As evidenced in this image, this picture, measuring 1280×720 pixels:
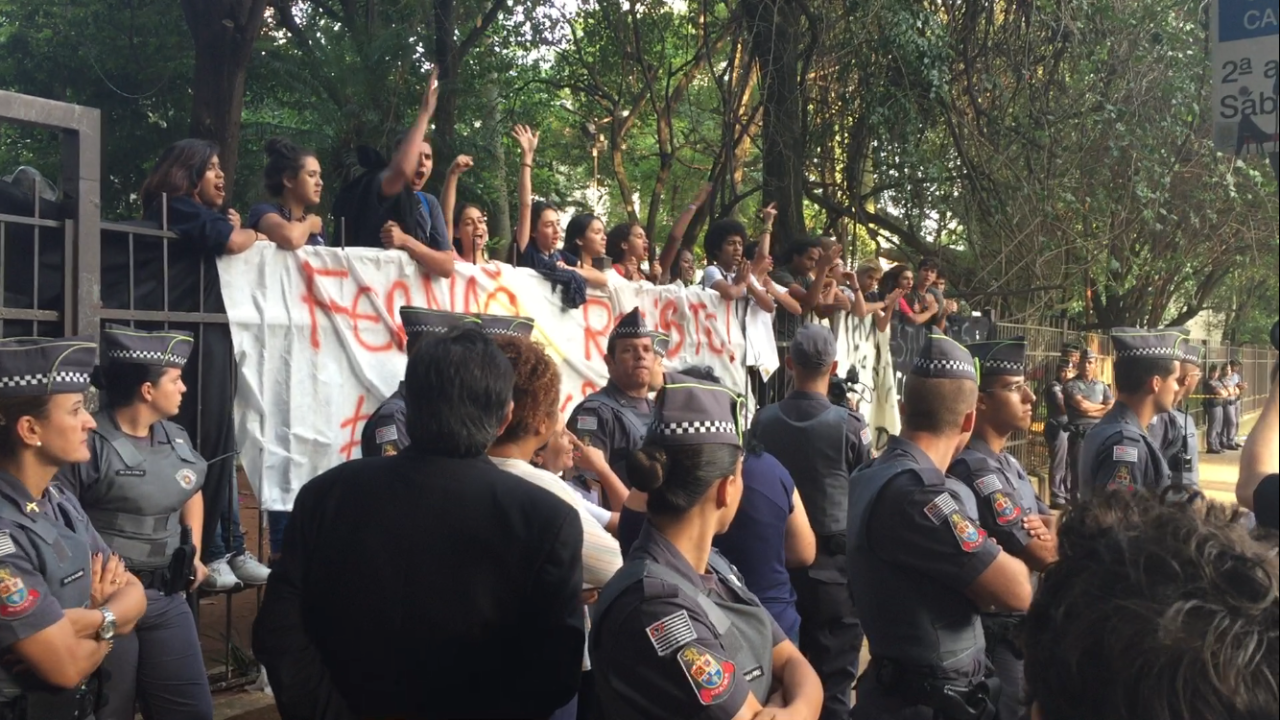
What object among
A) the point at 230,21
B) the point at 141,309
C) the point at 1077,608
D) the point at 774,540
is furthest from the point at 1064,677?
the point at 230,21

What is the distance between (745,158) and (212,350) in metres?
10.7

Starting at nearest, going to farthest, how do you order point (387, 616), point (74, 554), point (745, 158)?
point (387, 616) < point (74, 554) < point (745, 158)

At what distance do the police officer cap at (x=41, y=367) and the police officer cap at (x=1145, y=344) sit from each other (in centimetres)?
429

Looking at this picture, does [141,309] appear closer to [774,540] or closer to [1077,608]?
[774,540]

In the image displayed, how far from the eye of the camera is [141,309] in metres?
4.83

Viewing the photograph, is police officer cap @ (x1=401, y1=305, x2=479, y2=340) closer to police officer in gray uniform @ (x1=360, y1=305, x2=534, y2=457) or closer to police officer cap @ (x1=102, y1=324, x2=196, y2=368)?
police officer in gray uniform @ (x1=360, y1=305, x2=534, y2=457)

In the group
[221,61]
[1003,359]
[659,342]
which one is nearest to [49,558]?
[1003,359]

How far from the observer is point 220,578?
529 cm

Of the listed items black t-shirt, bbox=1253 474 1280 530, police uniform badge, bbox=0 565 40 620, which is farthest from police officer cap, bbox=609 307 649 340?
black t-shirt, bbox=1253 474 1280 530

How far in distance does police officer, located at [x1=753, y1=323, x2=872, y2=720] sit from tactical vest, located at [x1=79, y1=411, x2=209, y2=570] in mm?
2699

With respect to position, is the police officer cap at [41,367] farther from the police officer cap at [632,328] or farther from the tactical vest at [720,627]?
the police officer cap at [632,328]

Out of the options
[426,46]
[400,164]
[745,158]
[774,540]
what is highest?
[426,46]

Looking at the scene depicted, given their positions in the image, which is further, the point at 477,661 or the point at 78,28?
the point at 78,28

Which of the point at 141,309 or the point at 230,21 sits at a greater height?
the point at 230,21
